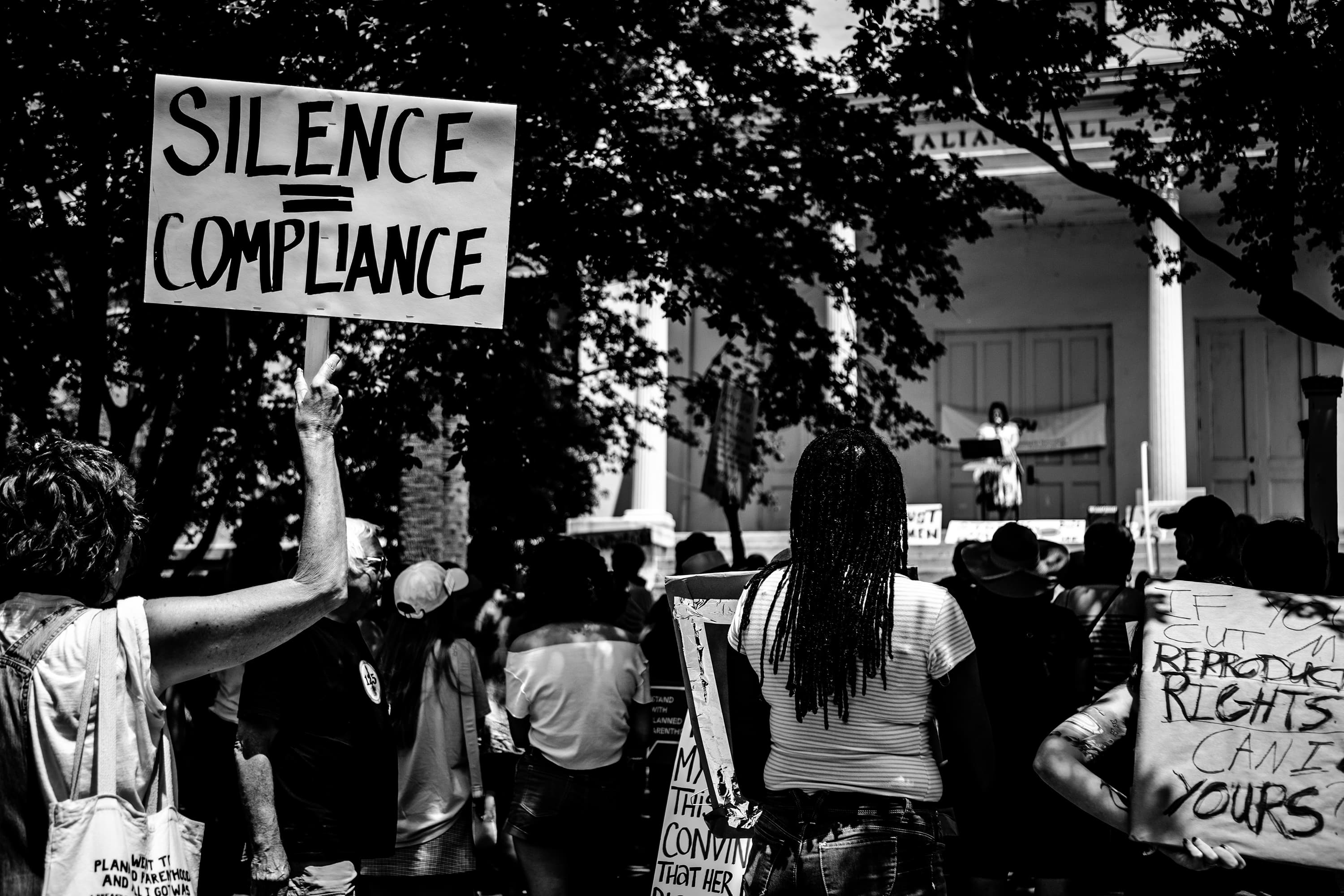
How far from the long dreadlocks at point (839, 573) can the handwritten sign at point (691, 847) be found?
2.29 metres

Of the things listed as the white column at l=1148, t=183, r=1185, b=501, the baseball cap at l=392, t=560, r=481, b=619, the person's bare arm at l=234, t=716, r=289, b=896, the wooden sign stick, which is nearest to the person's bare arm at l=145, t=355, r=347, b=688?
the wooden sign stick

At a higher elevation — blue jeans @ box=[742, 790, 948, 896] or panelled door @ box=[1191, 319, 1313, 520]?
panelled door @ box=[1191, 319, 1313, 520]

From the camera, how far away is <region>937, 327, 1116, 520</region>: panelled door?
2588cm

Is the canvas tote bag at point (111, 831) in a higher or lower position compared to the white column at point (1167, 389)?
lower

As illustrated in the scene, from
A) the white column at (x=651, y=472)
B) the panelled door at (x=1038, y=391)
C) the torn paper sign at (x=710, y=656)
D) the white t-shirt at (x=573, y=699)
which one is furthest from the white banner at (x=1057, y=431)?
the torn paper sign at (x=710, y=656)

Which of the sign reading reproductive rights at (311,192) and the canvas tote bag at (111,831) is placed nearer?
the canvas tote bag at (111,831)

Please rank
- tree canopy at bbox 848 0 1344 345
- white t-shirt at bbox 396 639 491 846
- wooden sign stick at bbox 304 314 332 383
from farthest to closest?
tree canopy at bbox 848 0 1344 345, white t-shirt at bbox 396 639 491 846, wooden sign stick at bbox 304 314 332 383

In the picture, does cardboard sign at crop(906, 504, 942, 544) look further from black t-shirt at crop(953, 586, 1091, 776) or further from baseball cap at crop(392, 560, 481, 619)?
baseball cap at crop(392, 560, 481, 619)

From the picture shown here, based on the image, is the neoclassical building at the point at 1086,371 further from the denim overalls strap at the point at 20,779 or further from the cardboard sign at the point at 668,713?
the denim overalls strap at the point at 20,779

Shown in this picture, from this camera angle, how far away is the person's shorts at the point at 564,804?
5035mm

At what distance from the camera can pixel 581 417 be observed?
1355cm

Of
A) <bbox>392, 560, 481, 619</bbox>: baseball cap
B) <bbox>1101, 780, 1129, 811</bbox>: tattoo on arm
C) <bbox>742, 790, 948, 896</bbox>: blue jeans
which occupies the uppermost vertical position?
<bbox>392, 560, 481, 619</bbox>: baseball cap

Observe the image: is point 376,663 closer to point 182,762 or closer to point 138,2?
point 182,762

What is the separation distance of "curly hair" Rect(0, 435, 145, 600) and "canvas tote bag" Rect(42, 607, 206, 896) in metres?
0.10
